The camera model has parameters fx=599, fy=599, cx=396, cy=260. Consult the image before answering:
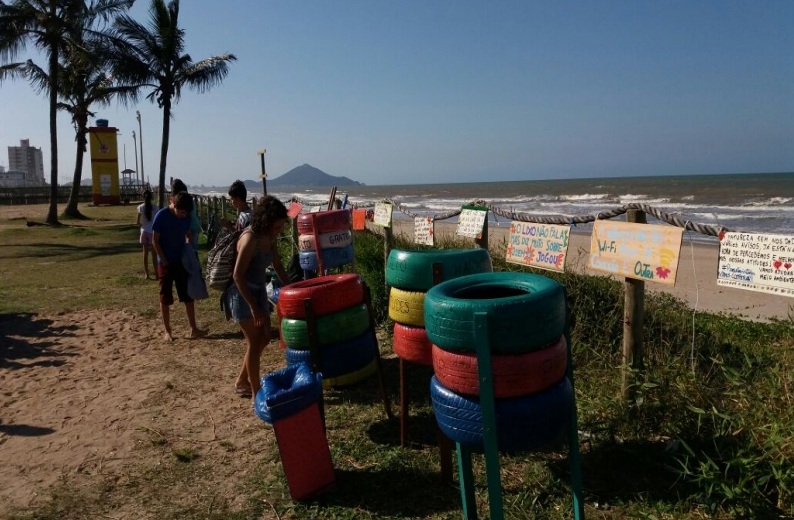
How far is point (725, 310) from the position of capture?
7.92 meters

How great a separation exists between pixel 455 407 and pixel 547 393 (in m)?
0.39

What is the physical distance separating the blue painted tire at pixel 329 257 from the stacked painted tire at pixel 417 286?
264cm

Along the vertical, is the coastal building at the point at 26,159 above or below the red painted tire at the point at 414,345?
above

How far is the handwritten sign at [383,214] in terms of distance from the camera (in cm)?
705

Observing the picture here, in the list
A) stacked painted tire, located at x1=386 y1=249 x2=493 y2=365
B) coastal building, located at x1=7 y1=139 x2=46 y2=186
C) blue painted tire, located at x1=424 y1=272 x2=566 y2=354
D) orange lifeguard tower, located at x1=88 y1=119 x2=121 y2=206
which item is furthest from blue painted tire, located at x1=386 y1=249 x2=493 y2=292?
coastal building, located at x1=7 y1=139 x2=46 y2=186

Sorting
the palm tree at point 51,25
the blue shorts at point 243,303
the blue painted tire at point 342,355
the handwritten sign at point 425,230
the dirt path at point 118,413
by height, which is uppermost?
the palm tree at point 51,25

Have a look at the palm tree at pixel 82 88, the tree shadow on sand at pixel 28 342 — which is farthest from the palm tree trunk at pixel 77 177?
the tree shadow on sand at pixel 28 342

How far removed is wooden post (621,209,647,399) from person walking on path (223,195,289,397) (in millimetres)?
2229

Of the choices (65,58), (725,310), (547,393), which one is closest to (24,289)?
(547,393)

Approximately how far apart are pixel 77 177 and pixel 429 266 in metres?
25.3

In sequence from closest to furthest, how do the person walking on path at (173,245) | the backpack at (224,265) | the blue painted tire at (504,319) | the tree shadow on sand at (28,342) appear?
the blue painted tire at (504,319) → the backpack at (224,265) → the tree shadow on sand at (28,342) → the person walking on path at (173,245)

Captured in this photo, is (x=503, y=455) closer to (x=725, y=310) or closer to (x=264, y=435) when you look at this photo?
(x=264, y=435)

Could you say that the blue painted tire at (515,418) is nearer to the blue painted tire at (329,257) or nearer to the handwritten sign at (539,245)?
the handwritten sign at (539,245)

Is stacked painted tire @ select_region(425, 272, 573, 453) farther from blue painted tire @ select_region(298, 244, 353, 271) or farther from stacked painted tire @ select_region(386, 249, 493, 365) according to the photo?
blue painted tire @ select_region(298, 244, 353, 271)
